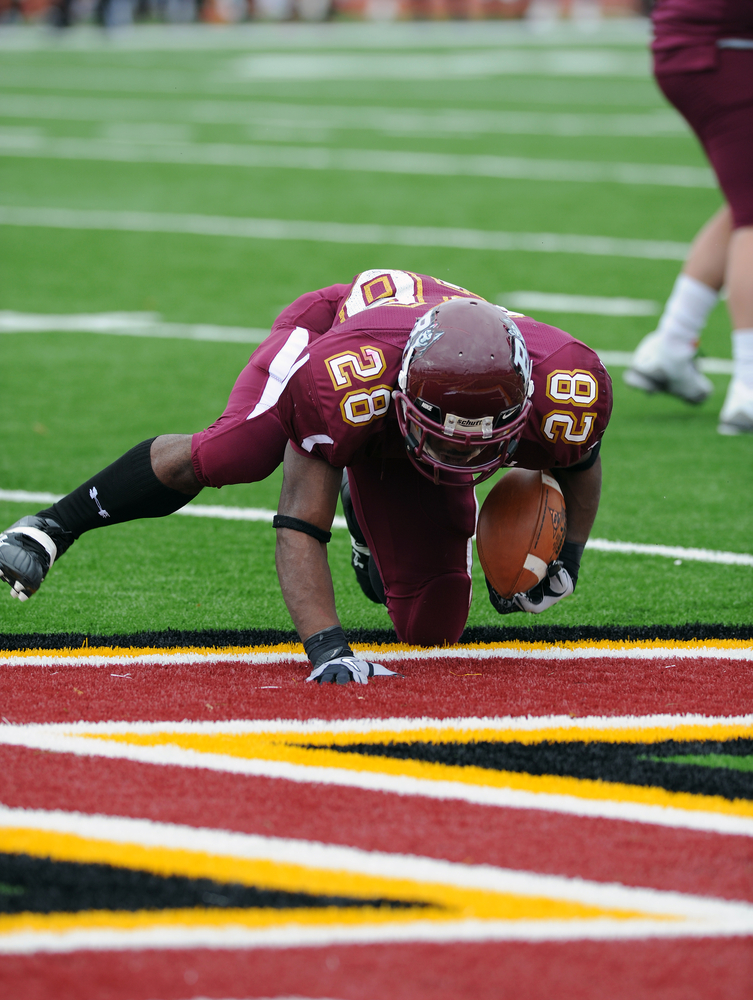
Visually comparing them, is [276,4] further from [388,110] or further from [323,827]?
[323,827]

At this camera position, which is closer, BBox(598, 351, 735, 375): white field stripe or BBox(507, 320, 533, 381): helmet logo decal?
BBox(507, 320, 533, 381): helmet logo decal

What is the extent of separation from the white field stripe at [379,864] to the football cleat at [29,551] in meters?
1.03

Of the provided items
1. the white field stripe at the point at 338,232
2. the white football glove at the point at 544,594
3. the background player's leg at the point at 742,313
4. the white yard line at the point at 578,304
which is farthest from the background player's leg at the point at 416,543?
the white field stripe at the point at 338,232

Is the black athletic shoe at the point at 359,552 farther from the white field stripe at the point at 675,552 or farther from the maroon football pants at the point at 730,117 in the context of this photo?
the maroon football pants at the point at 730,117

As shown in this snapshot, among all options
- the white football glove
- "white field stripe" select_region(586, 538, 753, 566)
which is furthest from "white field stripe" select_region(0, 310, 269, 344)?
the white football glove

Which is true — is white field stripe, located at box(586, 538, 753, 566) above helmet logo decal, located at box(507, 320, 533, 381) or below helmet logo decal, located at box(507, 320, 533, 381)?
below

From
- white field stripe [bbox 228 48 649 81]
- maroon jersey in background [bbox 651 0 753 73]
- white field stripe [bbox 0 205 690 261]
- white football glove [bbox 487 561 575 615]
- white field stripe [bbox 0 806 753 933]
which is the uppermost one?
maroon jersey in background [bbox 651 0 753 73]

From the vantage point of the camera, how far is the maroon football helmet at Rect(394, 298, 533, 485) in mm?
2965

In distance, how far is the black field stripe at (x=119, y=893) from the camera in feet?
6.95

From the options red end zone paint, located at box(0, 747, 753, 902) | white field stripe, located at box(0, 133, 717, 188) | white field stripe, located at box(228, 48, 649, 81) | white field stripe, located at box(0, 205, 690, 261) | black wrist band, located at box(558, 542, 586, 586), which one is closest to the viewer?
red end zone paint, located at box(0, 747, 753, 902)

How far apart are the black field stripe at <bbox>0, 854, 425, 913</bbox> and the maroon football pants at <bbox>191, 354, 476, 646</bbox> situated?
53.5 inches

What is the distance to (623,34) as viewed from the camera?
119ft

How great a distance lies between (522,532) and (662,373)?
8.37 feet

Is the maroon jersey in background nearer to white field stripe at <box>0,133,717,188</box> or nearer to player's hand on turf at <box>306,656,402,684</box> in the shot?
player's hand on turf at <box>306,656,402,684</box>
